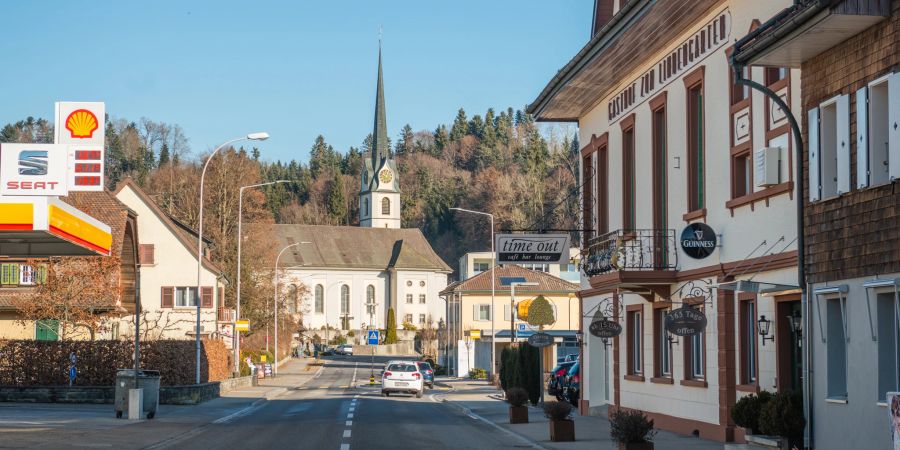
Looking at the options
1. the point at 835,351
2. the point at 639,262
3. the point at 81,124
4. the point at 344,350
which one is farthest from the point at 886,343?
the point at 344,350

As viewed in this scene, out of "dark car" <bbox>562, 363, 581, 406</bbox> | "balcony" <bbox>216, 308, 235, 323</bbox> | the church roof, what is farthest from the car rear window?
the church roof

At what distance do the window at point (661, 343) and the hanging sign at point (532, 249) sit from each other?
305cm

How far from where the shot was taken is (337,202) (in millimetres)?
177125

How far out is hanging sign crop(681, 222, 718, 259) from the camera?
848 inches

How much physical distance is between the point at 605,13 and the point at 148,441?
17.0 metres

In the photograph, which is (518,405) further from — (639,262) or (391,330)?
(391,330)

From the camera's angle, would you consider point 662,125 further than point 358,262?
No

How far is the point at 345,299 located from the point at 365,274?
13.1 ft

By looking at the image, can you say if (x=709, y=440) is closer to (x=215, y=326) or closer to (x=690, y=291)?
(x=690, y=291)

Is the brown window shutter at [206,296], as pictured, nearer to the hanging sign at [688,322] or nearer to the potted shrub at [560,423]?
the potted shrub at [560,423]

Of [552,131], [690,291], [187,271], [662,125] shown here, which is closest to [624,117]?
[662,125]

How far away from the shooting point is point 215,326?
71.6 meters

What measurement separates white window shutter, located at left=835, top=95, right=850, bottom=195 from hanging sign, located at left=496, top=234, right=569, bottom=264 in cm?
1293

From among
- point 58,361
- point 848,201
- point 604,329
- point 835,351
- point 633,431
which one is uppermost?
point 848,201
